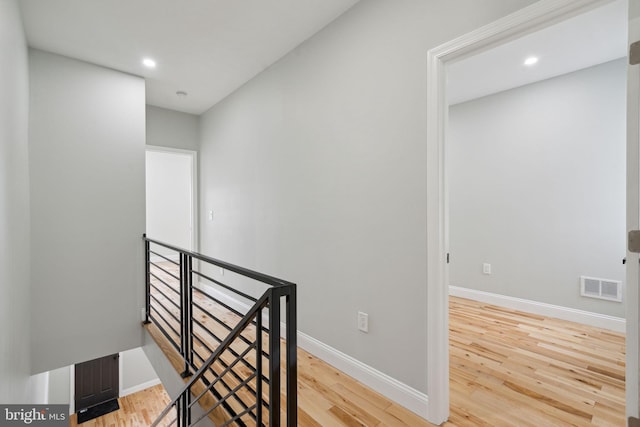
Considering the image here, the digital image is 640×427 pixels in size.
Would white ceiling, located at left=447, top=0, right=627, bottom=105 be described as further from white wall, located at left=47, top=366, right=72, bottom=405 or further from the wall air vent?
white wall, located at left=47, top=366, right=72, bottom=405

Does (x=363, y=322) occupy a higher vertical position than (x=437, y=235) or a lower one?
lower

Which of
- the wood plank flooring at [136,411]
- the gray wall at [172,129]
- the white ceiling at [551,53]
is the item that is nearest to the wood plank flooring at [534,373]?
the white ceiling at [551,53]

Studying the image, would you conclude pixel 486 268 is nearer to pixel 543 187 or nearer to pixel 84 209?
pixel 543 187

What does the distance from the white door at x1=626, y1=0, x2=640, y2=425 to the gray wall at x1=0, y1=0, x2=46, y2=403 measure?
3.00 meters

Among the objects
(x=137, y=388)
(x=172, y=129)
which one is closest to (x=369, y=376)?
(x=172, y=129)

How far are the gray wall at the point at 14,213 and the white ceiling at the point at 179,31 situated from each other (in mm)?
294

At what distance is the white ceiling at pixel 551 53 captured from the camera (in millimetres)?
2305

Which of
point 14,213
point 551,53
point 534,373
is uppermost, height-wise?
point 551,53

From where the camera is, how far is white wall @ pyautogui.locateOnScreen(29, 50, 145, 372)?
2.77 m

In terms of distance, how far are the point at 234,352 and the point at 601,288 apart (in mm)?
3585

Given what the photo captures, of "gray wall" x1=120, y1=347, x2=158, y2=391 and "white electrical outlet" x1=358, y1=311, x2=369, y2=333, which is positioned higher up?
"white electrical outlet" x1=358, y1=311, x2=369, y2=333

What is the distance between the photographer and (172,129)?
431cm

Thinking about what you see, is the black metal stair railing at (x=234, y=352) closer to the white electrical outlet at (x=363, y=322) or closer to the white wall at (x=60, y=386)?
the white electrical outlet at (x=363, y=322)

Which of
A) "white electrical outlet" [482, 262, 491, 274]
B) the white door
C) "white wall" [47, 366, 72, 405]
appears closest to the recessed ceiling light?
the white door
